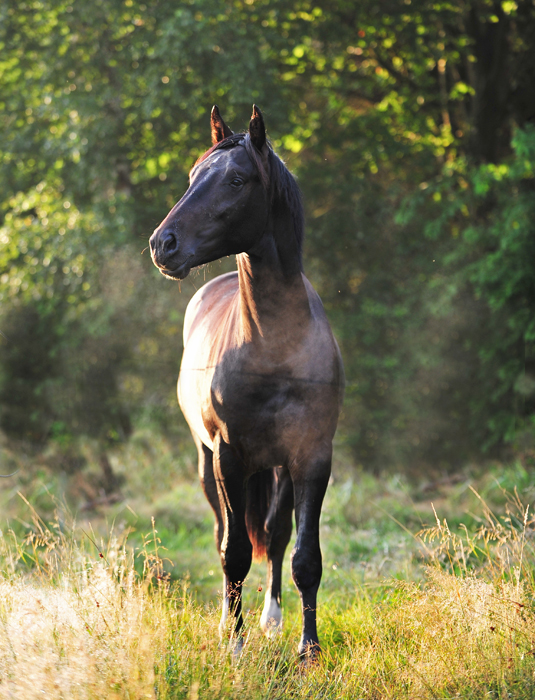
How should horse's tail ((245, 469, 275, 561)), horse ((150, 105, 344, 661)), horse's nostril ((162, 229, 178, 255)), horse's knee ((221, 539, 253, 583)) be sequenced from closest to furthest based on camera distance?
horse's nostril ((162, 229, 178, 255))
horse ((150, 105, 344, 661))
horse's knee ((221, 539, 253, 583))
horse's tail ((245, 469, 275, 561))

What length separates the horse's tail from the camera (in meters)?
4.32

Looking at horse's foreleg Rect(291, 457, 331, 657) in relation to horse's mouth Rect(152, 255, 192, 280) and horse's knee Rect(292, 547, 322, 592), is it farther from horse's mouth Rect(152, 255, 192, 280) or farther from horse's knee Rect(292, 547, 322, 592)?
horse's mouth Rect(152, 255, 192, 280)

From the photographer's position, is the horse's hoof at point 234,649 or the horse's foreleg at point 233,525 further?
the horse's foreleg at point 233,525

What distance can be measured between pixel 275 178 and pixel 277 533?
7.23 ft

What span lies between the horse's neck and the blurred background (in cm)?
613

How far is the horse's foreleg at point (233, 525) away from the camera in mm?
3465

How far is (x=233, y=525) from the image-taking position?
3570 mm

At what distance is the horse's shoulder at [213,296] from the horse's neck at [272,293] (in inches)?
36.0

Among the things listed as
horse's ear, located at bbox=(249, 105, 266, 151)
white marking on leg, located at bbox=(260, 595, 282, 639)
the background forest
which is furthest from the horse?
the background forest

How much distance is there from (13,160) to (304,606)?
33.0ft

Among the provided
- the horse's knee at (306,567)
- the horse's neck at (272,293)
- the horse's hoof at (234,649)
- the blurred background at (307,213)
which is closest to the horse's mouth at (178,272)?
the horse's neck at (272,293)

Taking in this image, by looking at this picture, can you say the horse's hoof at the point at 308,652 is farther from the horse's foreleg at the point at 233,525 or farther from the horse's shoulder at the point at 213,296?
the horse's shoulder at the point at 213,296

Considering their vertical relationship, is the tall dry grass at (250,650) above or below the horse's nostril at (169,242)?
below

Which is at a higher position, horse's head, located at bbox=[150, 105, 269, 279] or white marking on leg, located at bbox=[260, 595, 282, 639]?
horse's head, located at bbox=[150, 105, 269, 279]
